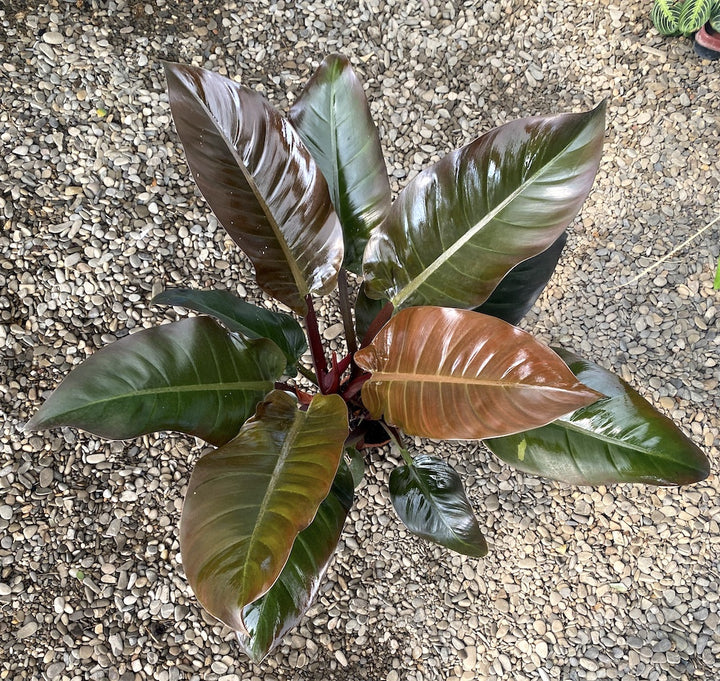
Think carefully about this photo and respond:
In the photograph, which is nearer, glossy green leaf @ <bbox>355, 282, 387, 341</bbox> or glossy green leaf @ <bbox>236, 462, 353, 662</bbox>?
glossy green leaf @ <bbox>236, 462, 353, 662</bbox>

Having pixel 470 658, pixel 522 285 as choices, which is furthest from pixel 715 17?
pixel 470 658

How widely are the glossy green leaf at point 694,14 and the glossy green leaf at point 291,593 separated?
6.68 ft

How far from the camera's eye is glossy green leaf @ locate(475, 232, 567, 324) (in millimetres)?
1205

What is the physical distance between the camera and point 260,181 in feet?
3.36

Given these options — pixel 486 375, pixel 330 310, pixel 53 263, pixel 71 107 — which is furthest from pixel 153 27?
pixel 486 375

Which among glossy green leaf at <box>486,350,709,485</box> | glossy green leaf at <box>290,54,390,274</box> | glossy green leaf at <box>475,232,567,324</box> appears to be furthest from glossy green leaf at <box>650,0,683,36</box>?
glossy green leaf at <box>486,350,709,485</box>

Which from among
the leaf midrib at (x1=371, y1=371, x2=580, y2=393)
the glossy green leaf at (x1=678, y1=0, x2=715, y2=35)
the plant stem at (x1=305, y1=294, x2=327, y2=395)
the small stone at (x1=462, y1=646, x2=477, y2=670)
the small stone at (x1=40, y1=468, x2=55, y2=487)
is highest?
the glossy green leaf at (x1=678, y1=0, x2=715, y2=35)

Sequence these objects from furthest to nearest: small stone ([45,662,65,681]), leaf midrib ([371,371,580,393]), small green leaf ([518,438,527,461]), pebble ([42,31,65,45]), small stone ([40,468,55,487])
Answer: pebble ([42,31,65,45]) < small stone ([40,468,55,487]) < small stone ([45,662,65,681]) < small green leaf ([518,438,527,461]) < leaf midrib ([371,371,580,393])

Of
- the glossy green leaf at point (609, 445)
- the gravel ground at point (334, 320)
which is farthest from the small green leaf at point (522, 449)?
the gravel ground at point (334, 320)

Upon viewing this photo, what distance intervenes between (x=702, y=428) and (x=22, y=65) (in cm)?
235

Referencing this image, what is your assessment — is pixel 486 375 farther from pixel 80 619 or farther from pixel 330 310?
pixel 80 619

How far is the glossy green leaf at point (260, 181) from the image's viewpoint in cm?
94

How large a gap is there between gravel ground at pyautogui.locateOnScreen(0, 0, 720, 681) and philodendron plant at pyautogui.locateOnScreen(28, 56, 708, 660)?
47 cm

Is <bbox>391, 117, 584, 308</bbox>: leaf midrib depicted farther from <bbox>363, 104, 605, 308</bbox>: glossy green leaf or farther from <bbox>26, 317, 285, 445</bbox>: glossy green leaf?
<bbox>26, 317, 285, 445</bbox>: glossy green leaf
